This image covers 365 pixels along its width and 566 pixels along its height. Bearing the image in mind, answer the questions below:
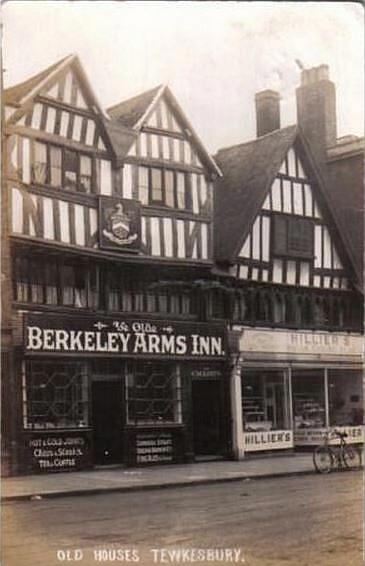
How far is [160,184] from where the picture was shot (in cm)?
600

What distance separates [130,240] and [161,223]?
24 centimetres

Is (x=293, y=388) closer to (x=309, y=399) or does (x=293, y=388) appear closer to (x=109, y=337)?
(x=309, y=399)

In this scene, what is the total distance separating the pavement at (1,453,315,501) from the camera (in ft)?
18.9

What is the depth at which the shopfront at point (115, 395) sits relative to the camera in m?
5.87

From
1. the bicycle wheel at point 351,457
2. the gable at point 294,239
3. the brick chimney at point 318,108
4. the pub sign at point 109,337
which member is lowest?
the bicycle wheel at point 351,457

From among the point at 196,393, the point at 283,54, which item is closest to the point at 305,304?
the point at 196,393

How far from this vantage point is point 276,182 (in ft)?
21.4

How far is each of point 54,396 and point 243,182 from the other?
6.00 ft

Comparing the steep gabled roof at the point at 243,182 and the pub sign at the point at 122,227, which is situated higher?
the steep gabled roof at the point at 243,182

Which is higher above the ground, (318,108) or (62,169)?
(318,108)

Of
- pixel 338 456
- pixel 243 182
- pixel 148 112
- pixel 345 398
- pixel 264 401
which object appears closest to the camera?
pixel 148 112

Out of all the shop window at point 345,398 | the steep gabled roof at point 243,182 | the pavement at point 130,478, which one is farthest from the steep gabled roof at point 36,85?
the shop window at point 345,398
